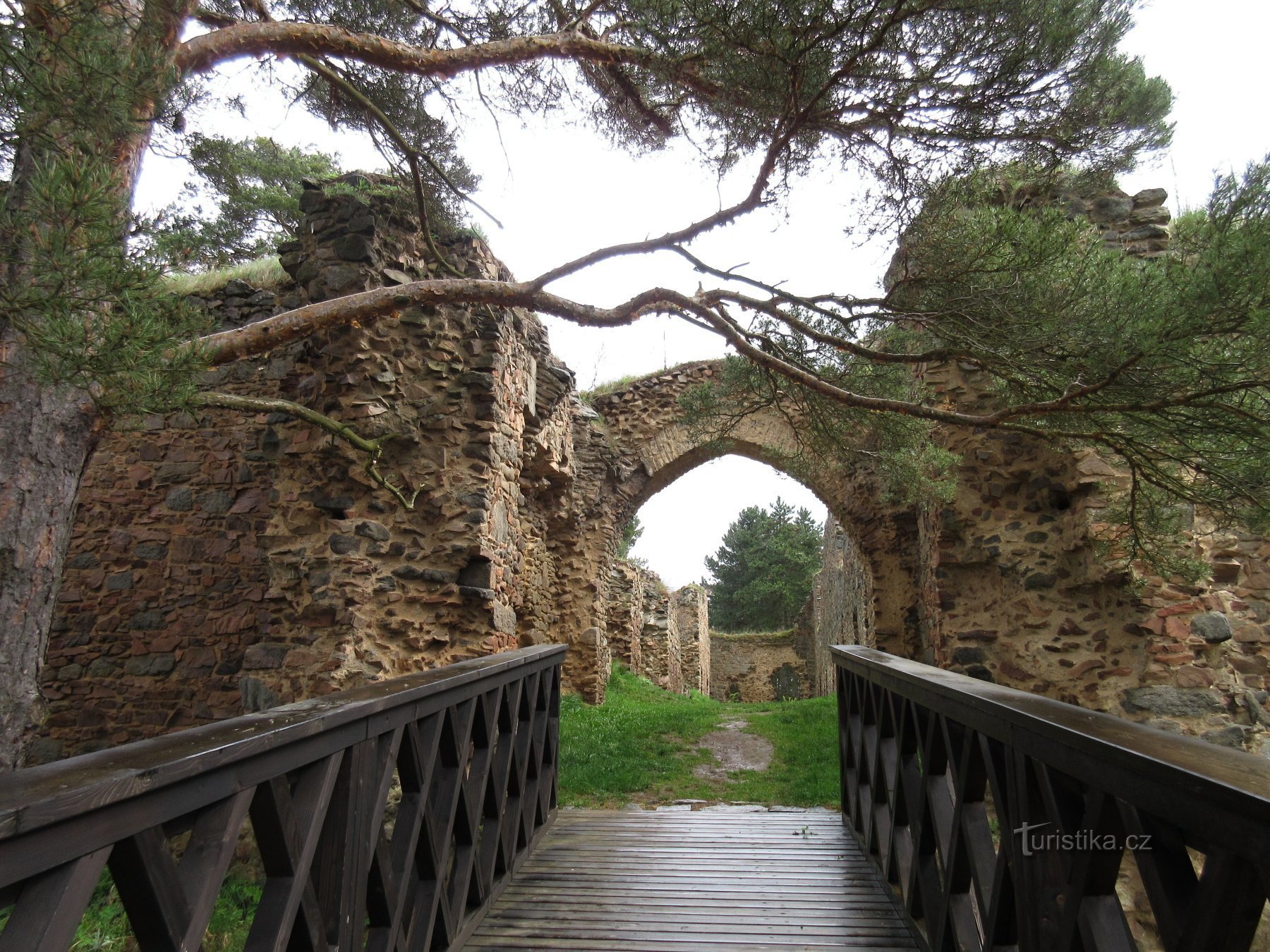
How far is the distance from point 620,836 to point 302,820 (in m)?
2.34

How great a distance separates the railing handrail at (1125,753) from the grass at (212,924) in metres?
2.93

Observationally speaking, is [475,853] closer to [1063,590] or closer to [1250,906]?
[1250,906]

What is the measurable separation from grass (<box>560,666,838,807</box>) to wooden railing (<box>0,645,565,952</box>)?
2320mm

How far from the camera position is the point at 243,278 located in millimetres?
6551

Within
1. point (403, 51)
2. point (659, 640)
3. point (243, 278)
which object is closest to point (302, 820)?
point (403, 51)

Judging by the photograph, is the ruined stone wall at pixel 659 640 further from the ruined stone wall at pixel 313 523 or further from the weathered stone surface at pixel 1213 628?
the weathered stone surface at pixel 1213 628

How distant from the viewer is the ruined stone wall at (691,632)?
53.7 ft

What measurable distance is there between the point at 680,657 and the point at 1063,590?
37.7 ft

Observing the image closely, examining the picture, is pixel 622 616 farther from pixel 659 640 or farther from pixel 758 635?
pixel 758 635

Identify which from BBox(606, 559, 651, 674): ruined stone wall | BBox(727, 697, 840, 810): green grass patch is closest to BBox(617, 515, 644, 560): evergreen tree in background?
BBox(606, 559, 651, 674): ruined stone wall

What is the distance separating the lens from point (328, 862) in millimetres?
1646

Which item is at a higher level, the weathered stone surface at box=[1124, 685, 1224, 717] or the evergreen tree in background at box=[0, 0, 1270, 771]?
the evergreen tree in background at box=[0, 0, 1270, 771]

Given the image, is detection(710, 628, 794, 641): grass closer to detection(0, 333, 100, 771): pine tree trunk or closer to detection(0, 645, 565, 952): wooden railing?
detection(0, 645, 565, 952): wooden railing

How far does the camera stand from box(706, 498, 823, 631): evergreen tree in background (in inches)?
1135
